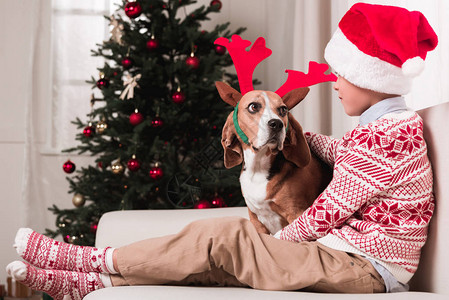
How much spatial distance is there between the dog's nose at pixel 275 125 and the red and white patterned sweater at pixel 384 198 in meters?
0.20

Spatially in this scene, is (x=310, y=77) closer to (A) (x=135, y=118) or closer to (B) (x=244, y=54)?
(B) (x=244, y=54)

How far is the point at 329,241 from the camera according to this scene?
1151mm

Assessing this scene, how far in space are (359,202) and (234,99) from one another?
1.74ft

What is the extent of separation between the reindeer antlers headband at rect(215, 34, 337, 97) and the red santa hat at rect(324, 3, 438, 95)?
0.14 m

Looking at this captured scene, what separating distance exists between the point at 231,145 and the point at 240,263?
0.44 m

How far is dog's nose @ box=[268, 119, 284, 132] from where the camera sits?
4.21ft

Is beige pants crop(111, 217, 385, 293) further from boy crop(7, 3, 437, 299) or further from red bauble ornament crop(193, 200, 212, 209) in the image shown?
red bauble ornament crop(193, 200, 212, 209)

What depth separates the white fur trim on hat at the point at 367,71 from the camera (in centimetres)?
120

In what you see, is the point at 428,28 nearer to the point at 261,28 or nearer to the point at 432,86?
the point at 432,86

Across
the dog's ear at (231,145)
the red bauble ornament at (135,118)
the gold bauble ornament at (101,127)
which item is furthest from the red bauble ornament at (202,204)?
the dog's ear at (231,145)

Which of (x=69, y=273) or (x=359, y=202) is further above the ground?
(x=359, y=202)

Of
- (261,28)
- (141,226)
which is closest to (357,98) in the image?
(141,226)

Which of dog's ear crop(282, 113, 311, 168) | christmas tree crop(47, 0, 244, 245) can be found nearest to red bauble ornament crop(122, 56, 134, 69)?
christmas tree crop(47, 0, 244, 245)

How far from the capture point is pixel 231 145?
144cm
